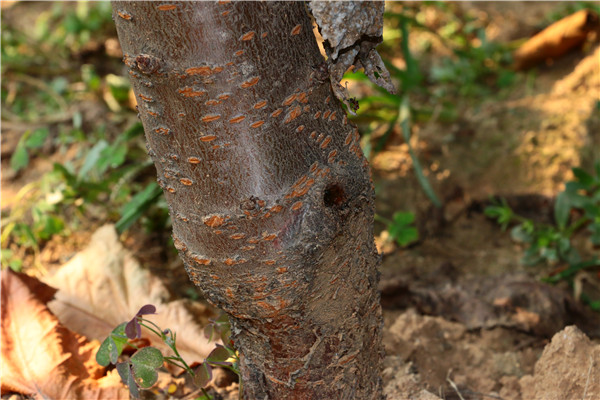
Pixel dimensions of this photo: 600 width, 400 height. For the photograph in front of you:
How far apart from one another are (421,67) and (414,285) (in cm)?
161

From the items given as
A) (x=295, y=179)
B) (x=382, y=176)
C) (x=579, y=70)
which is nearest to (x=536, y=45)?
(x=579, y=70)

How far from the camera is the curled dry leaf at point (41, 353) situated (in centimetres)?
153

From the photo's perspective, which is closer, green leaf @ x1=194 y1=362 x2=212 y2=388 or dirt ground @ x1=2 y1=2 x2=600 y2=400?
green leaf @ x1=194 y1=362 x2=212 y2=388

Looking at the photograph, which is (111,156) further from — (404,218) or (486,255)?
(486,255)

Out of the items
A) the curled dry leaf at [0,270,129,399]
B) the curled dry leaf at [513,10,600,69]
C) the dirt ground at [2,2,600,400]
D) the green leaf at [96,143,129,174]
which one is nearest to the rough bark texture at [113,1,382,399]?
the dirt ground at [2,2,600,400]

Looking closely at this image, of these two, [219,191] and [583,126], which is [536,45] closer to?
[583,126]

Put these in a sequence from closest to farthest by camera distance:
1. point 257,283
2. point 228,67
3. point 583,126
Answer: point 228,67 → point 257,283 → point 583,126

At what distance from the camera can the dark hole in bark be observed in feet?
3.85

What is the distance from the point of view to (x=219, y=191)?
112 centimetres

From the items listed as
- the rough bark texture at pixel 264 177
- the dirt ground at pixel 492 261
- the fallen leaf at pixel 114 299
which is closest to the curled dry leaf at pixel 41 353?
the fallen leaf at pixel 114 299

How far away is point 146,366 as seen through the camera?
1358 mm

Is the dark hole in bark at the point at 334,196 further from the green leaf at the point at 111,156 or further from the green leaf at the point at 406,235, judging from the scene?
the green leaf at the point at 111,156

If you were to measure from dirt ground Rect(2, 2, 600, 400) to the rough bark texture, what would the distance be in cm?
40

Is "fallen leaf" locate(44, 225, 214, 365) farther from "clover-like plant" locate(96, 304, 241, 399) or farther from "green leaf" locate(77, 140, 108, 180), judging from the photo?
"green leaf" locate(77, 140, 108, 180)
